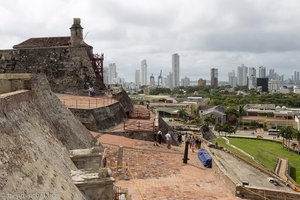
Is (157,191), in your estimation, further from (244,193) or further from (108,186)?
(108,186)

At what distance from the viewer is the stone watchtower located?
24.7 meters

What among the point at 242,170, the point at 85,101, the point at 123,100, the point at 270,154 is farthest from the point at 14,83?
the point at 270,154

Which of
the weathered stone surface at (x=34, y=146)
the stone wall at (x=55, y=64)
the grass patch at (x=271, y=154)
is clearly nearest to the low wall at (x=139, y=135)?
the stone wall at (x=55, y=64)

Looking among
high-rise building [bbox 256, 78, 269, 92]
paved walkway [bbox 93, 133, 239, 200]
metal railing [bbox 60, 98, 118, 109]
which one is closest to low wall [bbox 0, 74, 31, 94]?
A: paved walkway [bbox 93, 133, 239, 200]

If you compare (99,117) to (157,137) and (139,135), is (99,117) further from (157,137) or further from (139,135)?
(157,137)

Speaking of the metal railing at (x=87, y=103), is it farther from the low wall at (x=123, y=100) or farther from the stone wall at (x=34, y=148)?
the stone wall at (x=34, y=148)

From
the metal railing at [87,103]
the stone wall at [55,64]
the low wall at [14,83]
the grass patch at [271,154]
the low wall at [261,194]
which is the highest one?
the stone wall at [55,64]

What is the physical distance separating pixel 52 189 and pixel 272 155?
36.9 meters

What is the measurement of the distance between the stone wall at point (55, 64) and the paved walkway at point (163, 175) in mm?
8588

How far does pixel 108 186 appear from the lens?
7273 millimetres

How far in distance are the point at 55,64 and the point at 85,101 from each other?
4.57 m

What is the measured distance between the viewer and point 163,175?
13.0 m

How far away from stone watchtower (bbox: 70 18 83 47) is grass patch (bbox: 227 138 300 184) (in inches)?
798

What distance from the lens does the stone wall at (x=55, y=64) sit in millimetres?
24812
